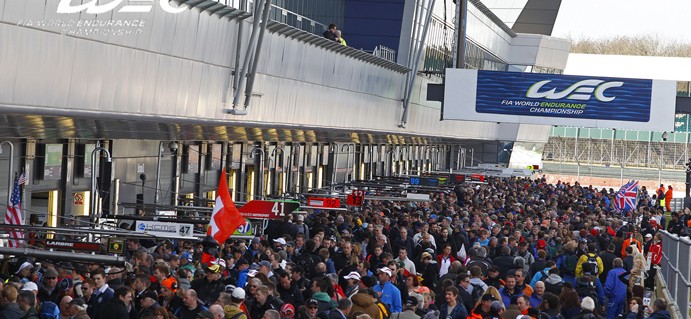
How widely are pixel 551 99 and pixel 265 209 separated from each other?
25443 millimetres

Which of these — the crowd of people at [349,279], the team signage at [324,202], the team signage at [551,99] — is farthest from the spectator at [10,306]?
the team signage at [551,99]

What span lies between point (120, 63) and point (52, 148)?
18.4 ft

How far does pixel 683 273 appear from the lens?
52.5ft

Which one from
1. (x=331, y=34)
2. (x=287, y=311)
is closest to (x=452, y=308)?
(x=287, y=311)

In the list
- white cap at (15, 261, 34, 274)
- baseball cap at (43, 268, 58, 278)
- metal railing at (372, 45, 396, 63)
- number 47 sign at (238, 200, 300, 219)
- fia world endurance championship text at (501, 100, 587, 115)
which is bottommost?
white cap at (15, 261, 34, 274)

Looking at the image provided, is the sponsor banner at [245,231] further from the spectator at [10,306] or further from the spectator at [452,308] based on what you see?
the spectator at [10,306]

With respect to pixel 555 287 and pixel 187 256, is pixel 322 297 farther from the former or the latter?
pixel 187 256

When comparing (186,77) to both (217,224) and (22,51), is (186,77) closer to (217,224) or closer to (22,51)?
(217,224)

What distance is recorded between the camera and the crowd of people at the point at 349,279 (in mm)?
13080

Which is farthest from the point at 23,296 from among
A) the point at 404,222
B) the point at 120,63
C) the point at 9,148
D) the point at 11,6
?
the point at 404,222

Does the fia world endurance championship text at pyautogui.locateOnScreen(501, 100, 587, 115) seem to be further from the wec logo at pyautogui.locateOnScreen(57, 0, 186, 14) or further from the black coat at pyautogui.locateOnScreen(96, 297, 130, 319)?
the black coat at pyautogui.locateOnScreen(96, 297, 130, 319)

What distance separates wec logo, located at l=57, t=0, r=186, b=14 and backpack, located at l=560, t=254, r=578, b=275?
6.79 m

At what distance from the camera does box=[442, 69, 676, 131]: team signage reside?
43.9 metres

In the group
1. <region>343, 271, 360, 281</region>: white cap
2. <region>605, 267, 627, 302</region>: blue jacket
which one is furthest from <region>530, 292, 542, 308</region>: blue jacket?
<region>605, 267, 627, 302</region>: blue jacket
